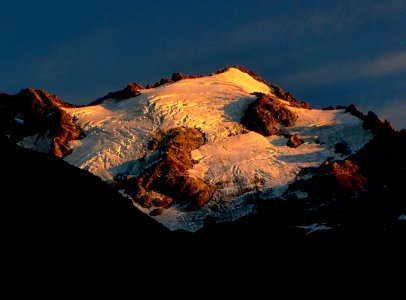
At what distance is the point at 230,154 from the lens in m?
95.4

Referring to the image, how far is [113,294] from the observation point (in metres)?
35.0

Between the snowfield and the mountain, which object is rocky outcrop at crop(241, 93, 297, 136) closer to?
the mountain

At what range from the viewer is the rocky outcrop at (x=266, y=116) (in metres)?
102

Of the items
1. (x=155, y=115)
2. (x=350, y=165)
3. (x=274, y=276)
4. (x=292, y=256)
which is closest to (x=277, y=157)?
(x=350, y=165)

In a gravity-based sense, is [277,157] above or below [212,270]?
above

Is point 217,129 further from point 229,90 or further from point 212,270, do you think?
point 212,270

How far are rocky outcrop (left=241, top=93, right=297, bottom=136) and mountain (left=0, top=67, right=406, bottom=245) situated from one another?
5.5 inches

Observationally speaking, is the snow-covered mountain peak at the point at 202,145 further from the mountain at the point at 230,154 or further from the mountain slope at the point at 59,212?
the mountain slope at the point at 59,212

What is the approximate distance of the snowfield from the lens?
88.3 metres

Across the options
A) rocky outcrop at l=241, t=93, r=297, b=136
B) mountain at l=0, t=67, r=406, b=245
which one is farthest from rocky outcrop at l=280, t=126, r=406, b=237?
rocky outcrop at l=241, t=93, r=297, b=136

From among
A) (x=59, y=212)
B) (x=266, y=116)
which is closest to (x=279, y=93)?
(x=266, y=116)

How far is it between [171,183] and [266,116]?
18.3 metres

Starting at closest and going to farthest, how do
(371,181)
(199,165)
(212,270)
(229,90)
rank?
(212,270) → (371,181) → (199,165) → (229,90)

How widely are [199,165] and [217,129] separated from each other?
25.8 feet
